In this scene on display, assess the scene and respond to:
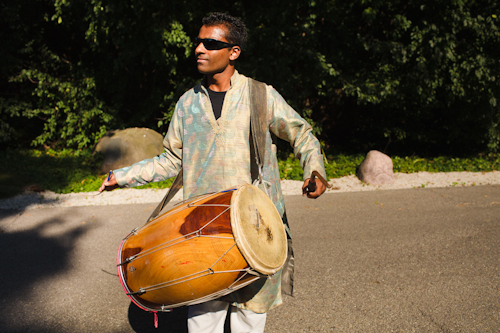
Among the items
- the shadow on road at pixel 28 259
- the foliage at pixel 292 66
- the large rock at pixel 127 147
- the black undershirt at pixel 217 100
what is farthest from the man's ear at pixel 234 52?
the large rock at pixel 127 147

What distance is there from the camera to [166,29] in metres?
8.44

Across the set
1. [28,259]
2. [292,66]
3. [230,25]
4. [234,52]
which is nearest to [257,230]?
[234,52]

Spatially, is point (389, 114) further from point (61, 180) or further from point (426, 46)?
point (61, 180)

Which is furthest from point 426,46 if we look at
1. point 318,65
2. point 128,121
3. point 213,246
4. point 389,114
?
point 213,246

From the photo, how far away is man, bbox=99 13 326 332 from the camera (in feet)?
7.03

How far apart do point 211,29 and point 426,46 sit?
25.3 feet

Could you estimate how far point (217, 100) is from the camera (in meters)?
2.22

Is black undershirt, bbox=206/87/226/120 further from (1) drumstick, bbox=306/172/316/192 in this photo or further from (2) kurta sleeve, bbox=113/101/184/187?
(1) drumstick, bbox=306/172/316/192

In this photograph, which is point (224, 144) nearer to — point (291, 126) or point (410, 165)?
point (291, 126)

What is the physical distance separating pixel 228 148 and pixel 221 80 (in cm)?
40

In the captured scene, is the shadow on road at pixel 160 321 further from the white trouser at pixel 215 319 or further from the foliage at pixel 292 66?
the foliage at pixel 292 66

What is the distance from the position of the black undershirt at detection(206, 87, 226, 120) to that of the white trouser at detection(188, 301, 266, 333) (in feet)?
3.40

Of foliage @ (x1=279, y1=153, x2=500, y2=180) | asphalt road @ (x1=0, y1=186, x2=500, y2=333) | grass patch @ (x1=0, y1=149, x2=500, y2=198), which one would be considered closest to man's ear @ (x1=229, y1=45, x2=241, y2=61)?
asphalt road @ (x1=0, y1=186, x2=500, y2=333)

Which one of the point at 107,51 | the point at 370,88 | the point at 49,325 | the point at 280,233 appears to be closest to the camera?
the point at 280,233
